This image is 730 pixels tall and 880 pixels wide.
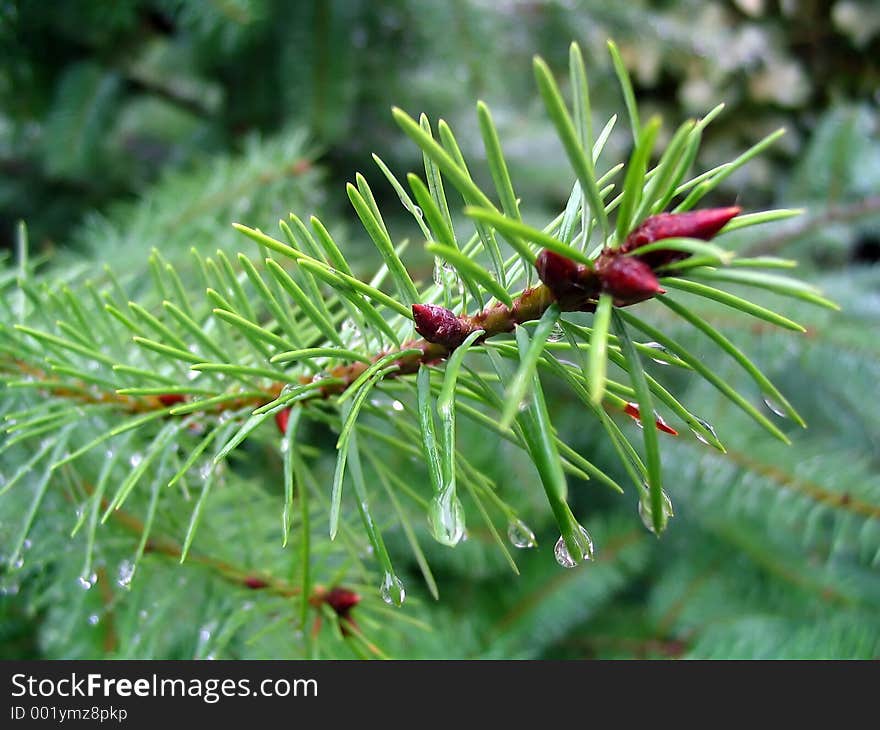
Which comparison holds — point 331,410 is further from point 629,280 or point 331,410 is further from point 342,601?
point 629,280

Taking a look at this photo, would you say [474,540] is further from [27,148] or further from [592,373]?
[27,148]

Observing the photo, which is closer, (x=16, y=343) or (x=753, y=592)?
(x=16, y=343)

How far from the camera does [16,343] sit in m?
0.29

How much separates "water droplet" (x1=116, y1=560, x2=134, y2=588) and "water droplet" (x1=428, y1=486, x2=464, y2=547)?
5.8 inches

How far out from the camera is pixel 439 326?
0.68 ft

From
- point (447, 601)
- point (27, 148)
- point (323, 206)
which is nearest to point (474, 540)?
point (447, 601)

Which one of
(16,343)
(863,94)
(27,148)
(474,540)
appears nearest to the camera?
(16,343)

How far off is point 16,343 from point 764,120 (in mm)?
1620


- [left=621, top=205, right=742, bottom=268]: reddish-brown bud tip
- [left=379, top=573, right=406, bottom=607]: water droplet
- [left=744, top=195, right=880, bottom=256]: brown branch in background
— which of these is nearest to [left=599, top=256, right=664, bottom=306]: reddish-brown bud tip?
[left=621, top=205, right=742, bottom=268]: reddish-brown bud tip

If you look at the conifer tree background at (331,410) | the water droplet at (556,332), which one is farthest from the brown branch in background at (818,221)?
the water droplet at (556,332)

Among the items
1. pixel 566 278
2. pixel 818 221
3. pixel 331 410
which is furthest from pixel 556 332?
pixel 818 221

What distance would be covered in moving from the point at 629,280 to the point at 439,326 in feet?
0.20

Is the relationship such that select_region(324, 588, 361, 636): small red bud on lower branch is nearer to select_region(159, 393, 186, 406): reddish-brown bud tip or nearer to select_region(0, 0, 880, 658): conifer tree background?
select_region(0, 0, 880, 658): conifer tree background

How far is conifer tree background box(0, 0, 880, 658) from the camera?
298mm
